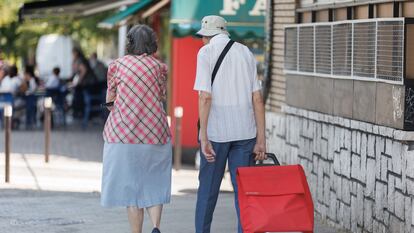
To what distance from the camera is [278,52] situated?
1341 cm

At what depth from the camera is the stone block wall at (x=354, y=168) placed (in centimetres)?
827

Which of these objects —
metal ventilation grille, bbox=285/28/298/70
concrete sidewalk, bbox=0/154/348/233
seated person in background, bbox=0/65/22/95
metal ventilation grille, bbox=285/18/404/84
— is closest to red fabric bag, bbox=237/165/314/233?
metal ventilation grille, bbox=285/18/404/84

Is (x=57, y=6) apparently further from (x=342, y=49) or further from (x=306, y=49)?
(x=342, y=49)

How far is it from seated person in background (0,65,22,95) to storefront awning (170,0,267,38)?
9673 mm

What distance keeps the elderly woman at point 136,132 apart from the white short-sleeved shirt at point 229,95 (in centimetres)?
42

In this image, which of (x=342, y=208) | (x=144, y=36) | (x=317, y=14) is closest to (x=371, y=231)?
(x=342, y=208)

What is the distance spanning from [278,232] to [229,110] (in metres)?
1.37

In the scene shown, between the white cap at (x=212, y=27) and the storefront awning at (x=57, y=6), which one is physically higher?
the storefront awning at (x=57, y=6)

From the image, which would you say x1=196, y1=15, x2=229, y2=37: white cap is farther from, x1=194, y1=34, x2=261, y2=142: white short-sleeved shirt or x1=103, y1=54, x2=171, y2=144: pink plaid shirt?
x1=103, y1=54, x2=171, y2=144: pink plaid shirt

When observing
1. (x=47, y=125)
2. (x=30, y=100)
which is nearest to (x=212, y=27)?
(x=47, y=125)

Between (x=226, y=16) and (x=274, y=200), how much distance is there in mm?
9441

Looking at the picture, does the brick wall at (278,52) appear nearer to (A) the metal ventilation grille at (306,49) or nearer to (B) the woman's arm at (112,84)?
(A) the metal ventilation grille at (306,49)

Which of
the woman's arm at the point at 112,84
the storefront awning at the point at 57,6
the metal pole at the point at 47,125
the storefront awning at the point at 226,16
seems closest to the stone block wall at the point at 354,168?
the woman's arm at the point at 112,84

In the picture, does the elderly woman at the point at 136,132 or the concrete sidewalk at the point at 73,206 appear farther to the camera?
the concrete sidewalk at the point at 73,206
